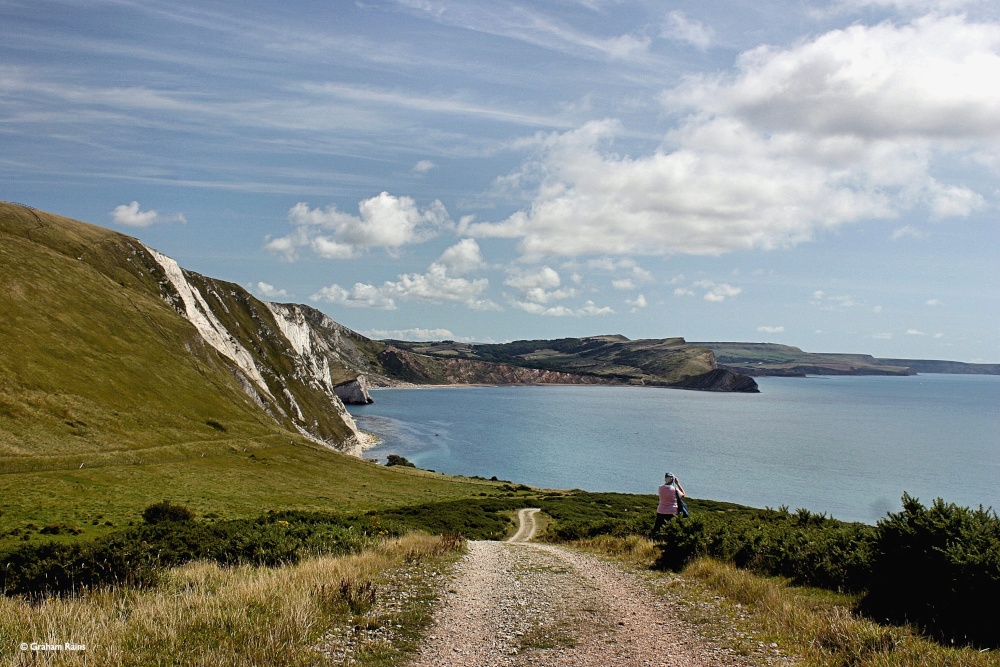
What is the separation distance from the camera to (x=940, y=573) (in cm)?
1147

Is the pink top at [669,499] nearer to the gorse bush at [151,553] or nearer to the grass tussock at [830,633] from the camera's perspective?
the grass tussock at [830,633]

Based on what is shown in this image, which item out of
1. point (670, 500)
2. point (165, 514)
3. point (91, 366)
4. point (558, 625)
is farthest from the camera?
point (91, 366)

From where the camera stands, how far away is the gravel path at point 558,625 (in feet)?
32.4

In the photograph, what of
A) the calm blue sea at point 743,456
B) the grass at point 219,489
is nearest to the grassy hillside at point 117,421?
the grass at point 219,489

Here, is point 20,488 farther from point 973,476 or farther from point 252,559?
point 973,476

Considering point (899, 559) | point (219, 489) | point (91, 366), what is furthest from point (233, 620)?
point (91, 366)

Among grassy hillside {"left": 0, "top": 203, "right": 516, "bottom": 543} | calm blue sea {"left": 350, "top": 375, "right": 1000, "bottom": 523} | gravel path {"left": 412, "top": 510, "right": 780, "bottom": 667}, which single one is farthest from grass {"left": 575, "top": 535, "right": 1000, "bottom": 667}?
calm blue sea {"left": 350, "top": 375, "right": 1000, "bottom": 523}

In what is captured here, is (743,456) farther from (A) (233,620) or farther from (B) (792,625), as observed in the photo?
(A) (233,620)

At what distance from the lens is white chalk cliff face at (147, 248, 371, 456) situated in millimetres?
111375

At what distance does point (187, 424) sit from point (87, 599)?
6390cm

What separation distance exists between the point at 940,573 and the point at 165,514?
37.9 meters

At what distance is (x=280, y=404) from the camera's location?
115688mm

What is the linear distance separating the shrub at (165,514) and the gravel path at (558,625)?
84.7ft

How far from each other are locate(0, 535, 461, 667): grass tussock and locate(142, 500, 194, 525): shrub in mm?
24545
